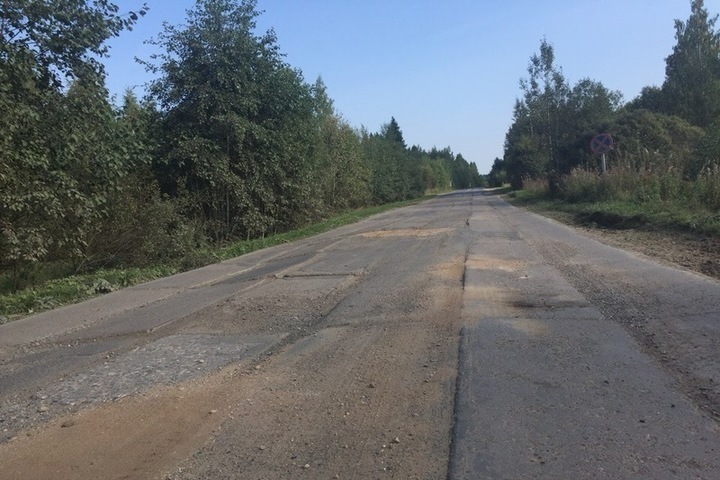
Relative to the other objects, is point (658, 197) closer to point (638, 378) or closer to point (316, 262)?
point (316, 262)

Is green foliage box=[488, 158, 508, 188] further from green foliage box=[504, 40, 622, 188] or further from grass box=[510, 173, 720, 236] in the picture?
grass box=[510, 173, 720, 236]

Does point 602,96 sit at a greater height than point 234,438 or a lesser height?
greater

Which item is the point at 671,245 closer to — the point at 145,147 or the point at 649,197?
the point at 649,197

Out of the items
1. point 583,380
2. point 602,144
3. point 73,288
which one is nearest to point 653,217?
point 602,144

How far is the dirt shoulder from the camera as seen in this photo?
10.1 metres

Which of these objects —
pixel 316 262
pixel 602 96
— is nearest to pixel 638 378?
pixel 316 262

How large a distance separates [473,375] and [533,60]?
156 feet

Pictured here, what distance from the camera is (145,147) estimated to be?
651 inches

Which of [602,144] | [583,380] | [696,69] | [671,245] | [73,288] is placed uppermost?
[696,69]

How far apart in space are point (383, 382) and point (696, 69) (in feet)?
182

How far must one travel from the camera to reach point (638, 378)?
4.93 meters

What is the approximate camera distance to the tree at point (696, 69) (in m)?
49.8

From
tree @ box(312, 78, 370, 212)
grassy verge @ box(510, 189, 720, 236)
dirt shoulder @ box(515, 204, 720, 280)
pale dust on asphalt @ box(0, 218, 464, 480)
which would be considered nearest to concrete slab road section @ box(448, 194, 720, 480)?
pale dust on asphalt @ box(0, 218, 464, 480)

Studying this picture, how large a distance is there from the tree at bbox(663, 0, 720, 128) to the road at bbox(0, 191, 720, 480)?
1894 inches
